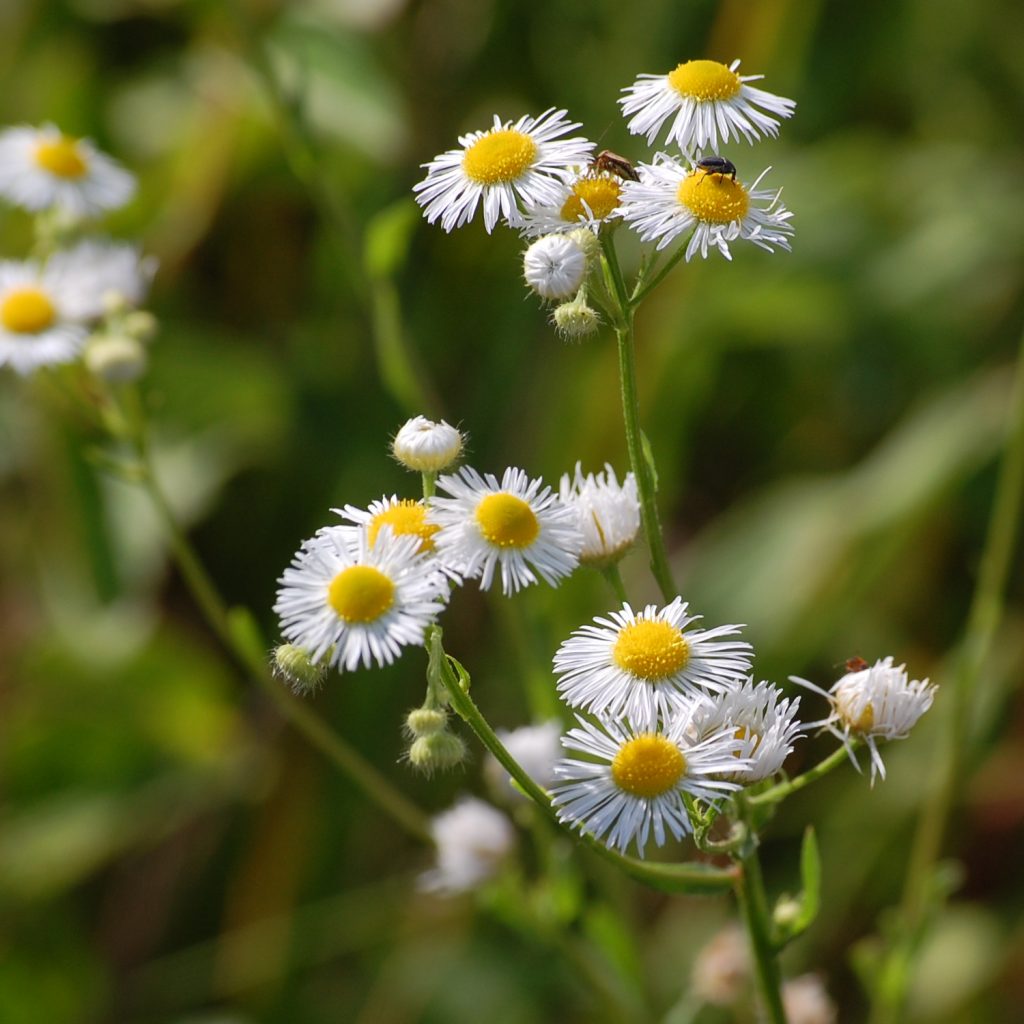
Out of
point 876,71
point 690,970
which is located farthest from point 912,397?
point 690,970

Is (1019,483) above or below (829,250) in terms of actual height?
below

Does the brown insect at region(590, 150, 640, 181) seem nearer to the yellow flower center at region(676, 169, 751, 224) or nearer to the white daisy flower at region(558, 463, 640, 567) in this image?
the yellow flower center at region(676, 169, 751, 224)

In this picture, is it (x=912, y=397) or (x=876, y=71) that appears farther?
(x=876, y=71)

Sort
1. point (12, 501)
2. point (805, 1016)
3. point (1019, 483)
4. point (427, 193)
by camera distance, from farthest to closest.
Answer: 1. point (12, 501)
2. point (1019, 483)
3. point (805, 1016)
4. point (427, 193)

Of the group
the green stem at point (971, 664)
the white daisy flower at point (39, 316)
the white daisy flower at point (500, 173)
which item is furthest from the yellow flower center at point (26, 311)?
the green stem at point (971, 664)

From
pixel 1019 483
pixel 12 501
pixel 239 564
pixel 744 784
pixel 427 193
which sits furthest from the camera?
pixel 12 501

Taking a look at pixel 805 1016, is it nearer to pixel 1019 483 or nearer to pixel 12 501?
pixel 1019 483

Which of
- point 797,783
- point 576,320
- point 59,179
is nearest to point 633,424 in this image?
point 576,320

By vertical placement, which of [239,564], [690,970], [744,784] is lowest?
[744,784]
